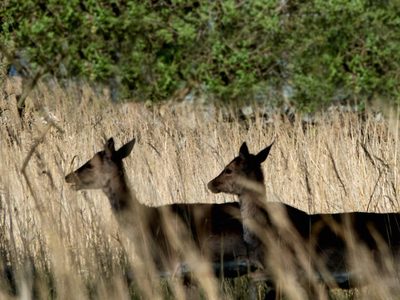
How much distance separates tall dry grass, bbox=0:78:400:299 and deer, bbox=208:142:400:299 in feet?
0.45

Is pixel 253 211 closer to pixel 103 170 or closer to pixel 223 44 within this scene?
pixel 103 170

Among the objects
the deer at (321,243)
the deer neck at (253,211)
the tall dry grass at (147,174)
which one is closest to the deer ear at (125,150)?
the tall dry grass at (147,174)

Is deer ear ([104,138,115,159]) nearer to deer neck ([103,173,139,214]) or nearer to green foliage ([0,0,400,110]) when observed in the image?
deer neck ([103,173,139,214])

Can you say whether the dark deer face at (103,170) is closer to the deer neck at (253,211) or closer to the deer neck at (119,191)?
the deer neck at (119,191)

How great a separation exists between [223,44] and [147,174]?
25.1 feet

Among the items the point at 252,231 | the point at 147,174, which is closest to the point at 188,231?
the point at 252,231

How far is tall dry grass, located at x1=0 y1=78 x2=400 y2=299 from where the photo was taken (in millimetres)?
3818

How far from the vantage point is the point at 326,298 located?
347 centimetres

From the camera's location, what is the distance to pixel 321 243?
3711 mm

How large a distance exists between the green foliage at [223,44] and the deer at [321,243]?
25.3 feet

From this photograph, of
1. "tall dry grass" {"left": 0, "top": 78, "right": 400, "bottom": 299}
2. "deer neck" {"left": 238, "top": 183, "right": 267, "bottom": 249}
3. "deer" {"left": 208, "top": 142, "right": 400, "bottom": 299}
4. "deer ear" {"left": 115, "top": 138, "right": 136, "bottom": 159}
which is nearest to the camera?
"deer" {"left": 208, "top": 142, "right": 400, "bottom": 299}

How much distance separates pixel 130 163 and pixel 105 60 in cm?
675

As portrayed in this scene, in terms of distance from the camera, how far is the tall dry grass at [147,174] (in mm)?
3818

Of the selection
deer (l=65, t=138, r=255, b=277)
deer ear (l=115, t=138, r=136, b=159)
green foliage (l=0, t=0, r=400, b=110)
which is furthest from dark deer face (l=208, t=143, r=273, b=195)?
green foliage (l=0, t=0, r=400, b=110)
